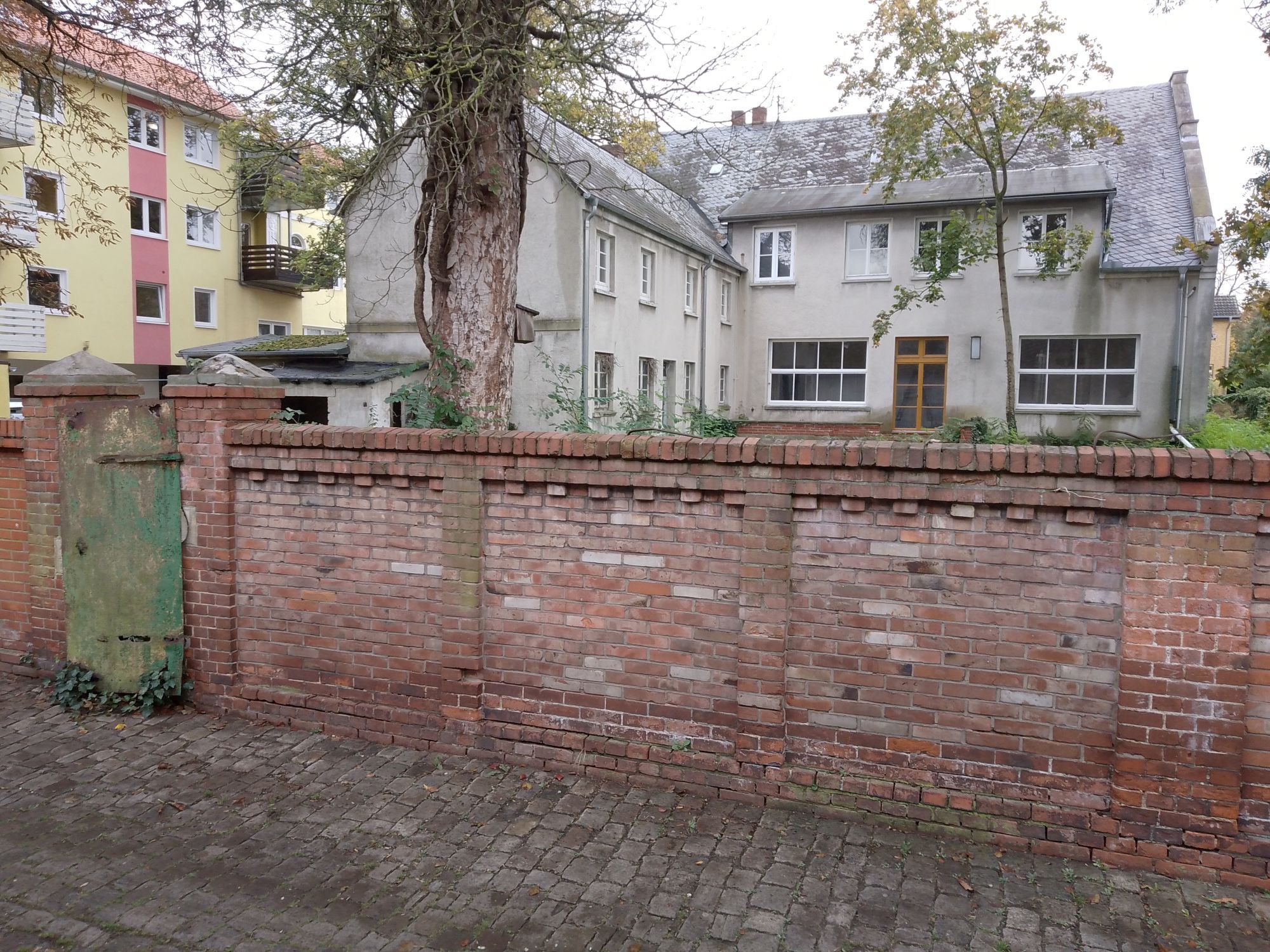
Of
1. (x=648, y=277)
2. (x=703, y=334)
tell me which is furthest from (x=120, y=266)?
(x=703, y=334)

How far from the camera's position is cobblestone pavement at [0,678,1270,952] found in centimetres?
367

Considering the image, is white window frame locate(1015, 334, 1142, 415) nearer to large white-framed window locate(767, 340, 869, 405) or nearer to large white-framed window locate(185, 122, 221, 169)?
large white-framed window locate(767, 340, 869, 405)

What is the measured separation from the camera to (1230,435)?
61.7 ft

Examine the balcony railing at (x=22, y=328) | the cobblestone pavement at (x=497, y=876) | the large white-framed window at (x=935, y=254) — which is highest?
the large white-framed window at (x=935, y=254)

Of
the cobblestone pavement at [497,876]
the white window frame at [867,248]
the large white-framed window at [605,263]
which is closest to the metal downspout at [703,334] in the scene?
the white window frame at [867,248]

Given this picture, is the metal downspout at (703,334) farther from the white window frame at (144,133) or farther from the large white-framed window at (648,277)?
the white window frame at (144,133)

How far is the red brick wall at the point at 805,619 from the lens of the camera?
159 inches

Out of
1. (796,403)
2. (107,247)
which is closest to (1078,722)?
(796,403)

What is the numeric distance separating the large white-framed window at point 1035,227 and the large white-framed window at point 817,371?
188 inches

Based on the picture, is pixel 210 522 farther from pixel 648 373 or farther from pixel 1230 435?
pixel 1230 435

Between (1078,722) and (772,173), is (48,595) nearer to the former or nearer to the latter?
(1078,722)

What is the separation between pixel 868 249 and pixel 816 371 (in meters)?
3.86

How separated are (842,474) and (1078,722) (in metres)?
1.63

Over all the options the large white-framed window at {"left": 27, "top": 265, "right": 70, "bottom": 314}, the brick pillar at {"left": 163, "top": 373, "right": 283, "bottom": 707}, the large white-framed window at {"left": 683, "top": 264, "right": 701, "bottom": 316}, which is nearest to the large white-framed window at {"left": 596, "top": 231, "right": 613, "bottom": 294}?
the large white-framed window at {"left": 683, "top": 264, "right": 701, "bottom": 316}
